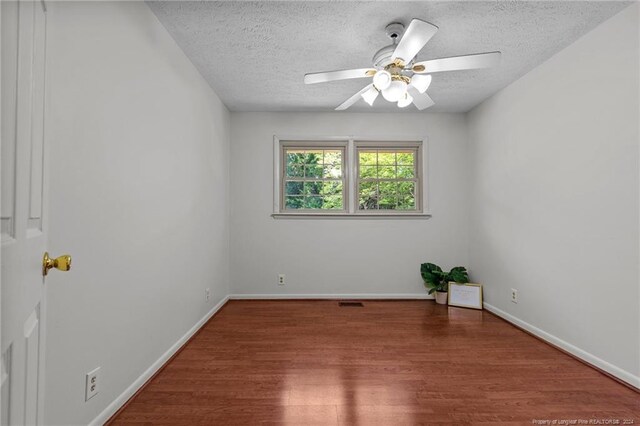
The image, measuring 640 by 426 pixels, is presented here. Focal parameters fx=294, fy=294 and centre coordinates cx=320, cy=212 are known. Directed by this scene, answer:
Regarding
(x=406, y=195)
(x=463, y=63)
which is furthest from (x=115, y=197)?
(x=406, y=195)

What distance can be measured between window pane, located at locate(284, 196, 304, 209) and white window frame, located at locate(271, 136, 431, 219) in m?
0.07

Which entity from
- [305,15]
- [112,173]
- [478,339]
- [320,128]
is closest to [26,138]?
[112,173]

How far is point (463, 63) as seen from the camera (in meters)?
1.87

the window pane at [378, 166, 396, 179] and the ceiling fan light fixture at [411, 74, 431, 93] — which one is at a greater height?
the ceiling fan light fixture at [411, 74, 431, 93]

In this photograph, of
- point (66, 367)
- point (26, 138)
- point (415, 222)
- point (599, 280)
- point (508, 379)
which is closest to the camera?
point (26, 138)

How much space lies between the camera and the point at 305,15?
77.6 inches

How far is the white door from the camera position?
0.64 metres

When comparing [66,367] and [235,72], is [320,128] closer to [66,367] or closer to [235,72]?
[235,72]

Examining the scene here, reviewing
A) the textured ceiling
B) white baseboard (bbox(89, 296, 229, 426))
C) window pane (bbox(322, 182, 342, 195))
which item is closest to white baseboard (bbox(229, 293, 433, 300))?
white baseboard (bbox(89, 296, 229, 426))

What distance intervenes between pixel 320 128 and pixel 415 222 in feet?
5.68

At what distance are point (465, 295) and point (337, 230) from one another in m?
1.71

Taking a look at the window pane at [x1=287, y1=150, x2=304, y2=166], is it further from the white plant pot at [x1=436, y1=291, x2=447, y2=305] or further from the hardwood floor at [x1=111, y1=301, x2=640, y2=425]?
the white plant pot at [x1=436, y1=291, x2=447, y2=305]

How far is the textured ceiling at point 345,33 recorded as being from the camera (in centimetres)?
190

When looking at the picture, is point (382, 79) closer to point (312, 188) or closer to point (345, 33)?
point (345, 33)
